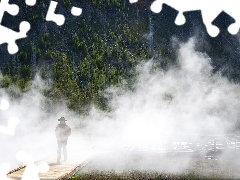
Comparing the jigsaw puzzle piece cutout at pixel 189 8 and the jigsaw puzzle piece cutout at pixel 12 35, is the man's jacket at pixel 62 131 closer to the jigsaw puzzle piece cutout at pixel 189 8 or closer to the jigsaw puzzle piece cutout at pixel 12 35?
the jigsaw puzzle piece cutout at pixel 12 35

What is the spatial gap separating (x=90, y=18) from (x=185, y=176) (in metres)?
93.0

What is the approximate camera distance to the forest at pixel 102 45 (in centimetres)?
7912

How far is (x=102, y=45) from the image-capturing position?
303ft

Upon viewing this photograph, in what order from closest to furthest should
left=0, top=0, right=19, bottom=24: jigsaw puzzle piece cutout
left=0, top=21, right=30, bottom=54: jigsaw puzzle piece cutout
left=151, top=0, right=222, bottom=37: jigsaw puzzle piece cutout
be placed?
left=151, top=0, right=222, bottom=37: jigsaw puzzle piece cutout < left=0, top=21, right=30, bottom=54: jigsaw puzzle piece cutout < left=0, top=0, right=19, bottom=24: jigsaw puzzle piece cutout

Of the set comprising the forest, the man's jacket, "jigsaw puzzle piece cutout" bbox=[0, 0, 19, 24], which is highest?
the forest

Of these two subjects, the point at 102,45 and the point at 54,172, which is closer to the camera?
the point at 54,172

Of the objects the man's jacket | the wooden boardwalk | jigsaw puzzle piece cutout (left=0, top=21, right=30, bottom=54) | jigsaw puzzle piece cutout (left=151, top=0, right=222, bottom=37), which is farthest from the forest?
jigsaw puzzle piece cutout (left=151, top=0, right=222, bottom=37)

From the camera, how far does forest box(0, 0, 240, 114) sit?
79125mm

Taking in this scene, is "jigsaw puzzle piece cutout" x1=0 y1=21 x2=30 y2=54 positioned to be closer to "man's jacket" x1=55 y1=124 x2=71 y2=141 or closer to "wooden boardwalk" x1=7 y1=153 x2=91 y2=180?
"wooden boardwalk" x1=7 y1=153 x2=91 y2=180

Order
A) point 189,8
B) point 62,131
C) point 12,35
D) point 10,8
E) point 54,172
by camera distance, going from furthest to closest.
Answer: point 62,131, point 54,172, point 12,35, point 10,8, point 189,8

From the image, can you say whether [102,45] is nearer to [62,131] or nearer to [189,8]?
[62,131]

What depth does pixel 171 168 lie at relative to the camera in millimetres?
14867

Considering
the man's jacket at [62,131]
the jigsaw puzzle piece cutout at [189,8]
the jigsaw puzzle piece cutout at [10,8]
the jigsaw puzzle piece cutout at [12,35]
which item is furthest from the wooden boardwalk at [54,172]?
the jigsaw puzzle piece cutout at [189,8]

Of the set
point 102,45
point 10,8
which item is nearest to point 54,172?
point 10,8
